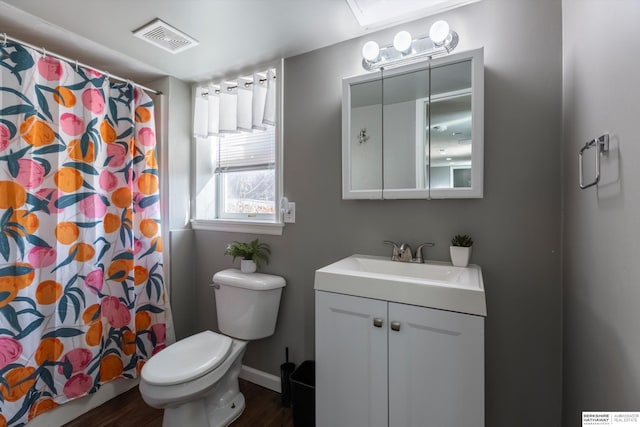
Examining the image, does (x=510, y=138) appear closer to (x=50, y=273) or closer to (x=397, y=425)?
(x=397, y=425)

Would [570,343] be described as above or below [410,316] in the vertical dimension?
below

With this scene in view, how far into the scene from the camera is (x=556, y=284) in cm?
123

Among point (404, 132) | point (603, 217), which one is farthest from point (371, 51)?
point (603, 217)

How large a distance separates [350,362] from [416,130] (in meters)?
1.13

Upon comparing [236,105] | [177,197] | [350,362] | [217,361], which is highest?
[236,105]

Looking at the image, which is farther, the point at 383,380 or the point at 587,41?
the point at 383,380

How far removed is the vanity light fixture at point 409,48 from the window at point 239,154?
0.66m

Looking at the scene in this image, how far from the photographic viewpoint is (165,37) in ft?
5.30

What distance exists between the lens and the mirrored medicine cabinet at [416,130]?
Result: 129 centimetres

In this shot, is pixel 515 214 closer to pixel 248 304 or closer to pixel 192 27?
pixel 248 304

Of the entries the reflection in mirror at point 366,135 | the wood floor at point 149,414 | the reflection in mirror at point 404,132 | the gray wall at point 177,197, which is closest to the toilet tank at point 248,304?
the wood floor at point 149,414

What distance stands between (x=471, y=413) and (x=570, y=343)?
50cm

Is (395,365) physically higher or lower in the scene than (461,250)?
lower

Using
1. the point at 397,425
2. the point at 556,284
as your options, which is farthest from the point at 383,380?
the point at 556,284
